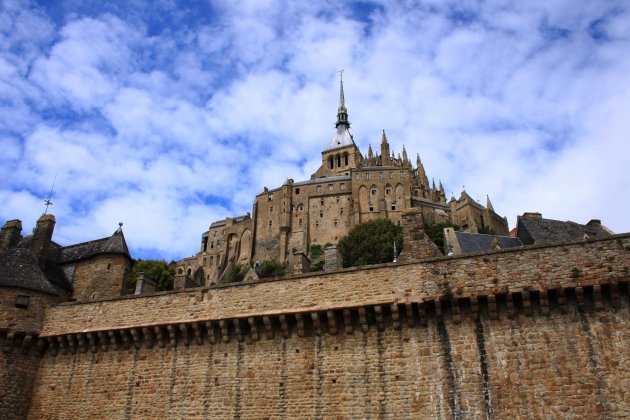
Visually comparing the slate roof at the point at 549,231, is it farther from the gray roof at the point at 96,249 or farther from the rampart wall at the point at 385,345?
the gray roof at the point at 96,249

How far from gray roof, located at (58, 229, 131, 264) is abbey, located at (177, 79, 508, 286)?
195 feet

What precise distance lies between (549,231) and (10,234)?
86.6 ft

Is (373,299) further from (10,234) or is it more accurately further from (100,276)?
(10,234)

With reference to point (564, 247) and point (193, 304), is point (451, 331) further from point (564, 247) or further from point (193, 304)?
point (193, 304)

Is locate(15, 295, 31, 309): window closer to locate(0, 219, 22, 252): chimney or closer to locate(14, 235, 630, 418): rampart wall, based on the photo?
locate(14, 235, 630, 418): rampart wall

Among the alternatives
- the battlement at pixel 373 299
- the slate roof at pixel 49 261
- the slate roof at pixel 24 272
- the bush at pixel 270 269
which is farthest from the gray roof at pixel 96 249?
the bush at pixel 270 269

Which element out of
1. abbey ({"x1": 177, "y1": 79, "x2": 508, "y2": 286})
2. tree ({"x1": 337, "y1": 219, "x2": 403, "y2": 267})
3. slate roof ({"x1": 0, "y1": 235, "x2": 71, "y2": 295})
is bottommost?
slate roof ({"x1": 0, "y1": 235, "x2": 71, "y2": 295})

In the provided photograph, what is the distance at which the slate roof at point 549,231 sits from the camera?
26.1 m

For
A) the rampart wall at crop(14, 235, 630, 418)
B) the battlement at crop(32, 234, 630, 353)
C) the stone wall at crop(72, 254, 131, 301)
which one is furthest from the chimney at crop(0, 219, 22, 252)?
the rampart wall at crop(14, 235, 630, 418)

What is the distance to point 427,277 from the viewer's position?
52.4ft

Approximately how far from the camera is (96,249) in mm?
26344

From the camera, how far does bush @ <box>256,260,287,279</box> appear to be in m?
82.3

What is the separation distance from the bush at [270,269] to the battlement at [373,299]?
61.7 meters

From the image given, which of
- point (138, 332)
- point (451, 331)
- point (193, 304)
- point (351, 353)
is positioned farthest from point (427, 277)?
point (138, 332)
